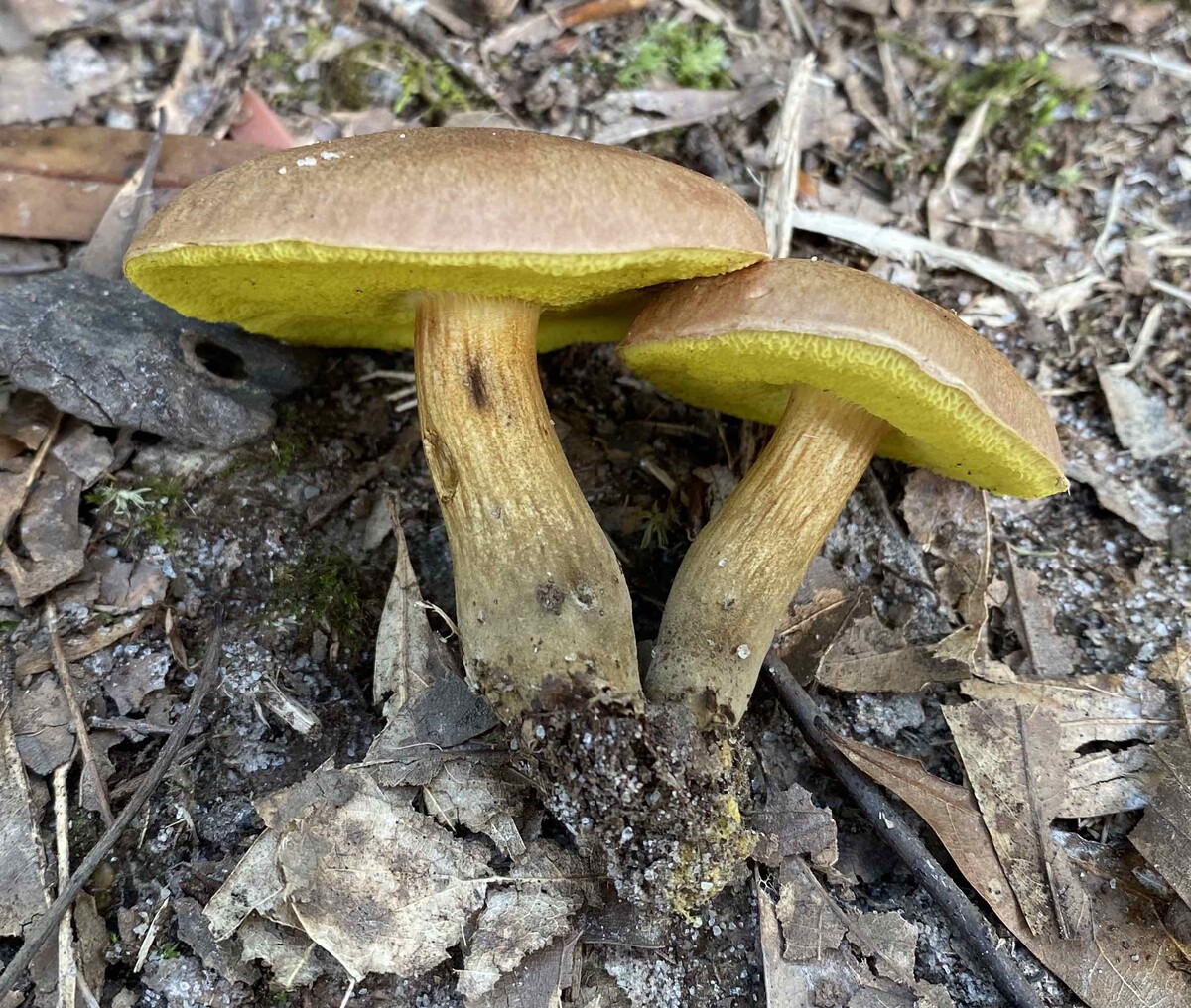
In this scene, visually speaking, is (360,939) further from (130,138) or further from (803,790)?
(130,138)

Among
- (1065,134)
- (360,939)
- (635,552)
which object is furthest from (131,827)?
(1065,134)

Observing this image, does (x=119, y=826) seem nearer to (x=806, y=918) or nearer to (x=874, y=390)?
(x=806, y=918)

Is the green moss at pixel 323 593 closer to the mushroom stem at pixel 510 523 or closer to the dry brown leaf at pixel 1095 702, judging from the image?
the mushroom stem at pixel 510 523

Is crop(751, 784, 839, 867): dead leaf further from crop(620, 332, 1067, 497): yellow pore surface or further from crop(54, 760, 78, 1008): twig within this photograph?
crop(54, 760, 78, 1008): twig

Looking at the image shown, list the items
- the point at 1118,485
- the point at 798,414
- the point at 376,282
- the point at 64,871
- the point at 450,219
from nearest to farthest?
the point at 450,219, the point at 64,871, the point at 376,282, the point at 798,414, the point at 1118,485

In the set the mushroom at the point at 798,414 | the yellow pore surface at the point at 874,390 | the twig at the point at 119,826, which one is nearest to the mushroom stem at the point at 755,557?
the mushroom at the point at 798,414

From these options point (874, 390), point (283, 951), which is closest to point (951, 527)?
point (874, 390)
